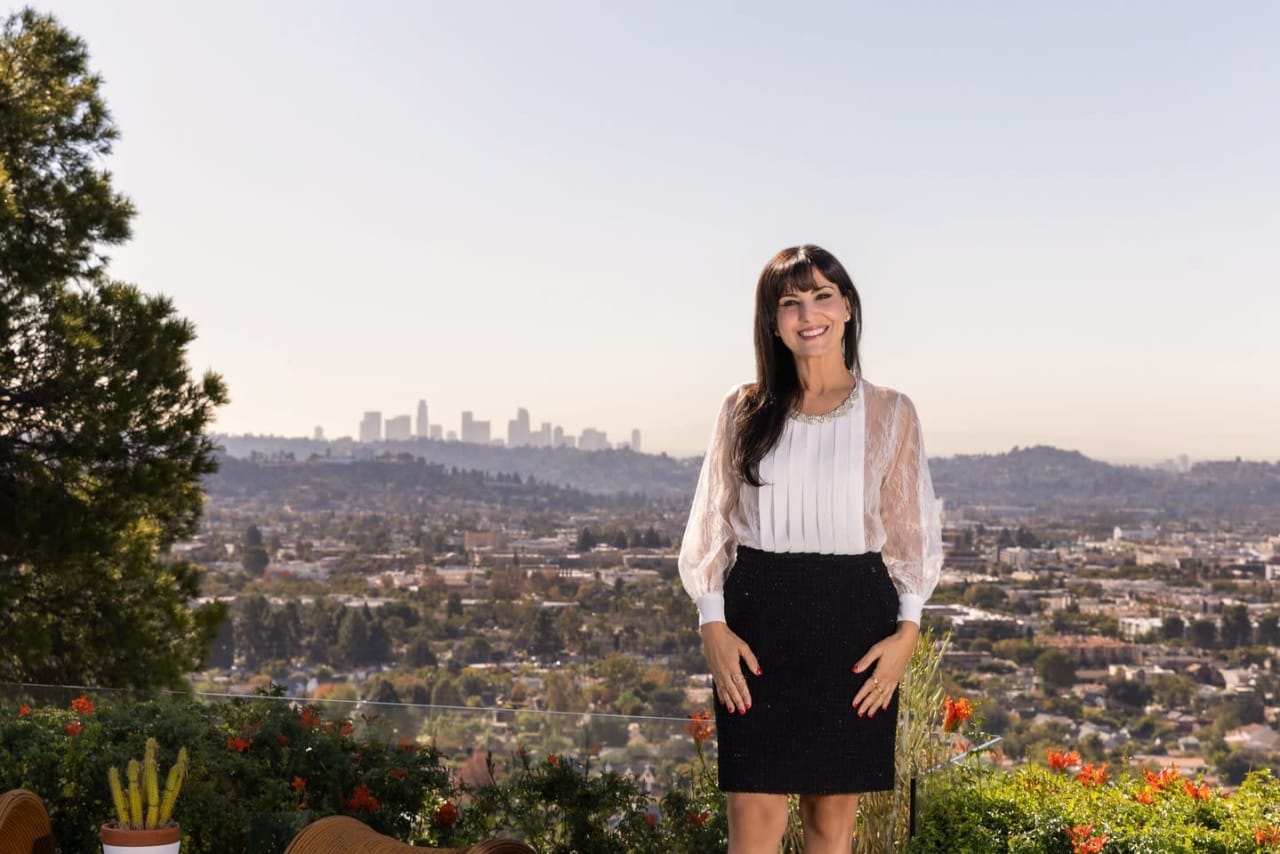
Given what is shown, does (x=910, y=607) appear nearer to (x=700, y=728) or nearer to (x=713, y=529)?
(x=713, y=529)

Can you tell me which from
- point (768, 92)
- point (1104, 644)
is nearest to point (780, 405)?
point (768, 92)

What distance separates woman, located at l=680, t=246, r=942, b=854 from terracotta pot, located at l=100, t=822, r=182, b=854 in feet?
4.82

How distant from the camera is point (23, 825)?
3324mm

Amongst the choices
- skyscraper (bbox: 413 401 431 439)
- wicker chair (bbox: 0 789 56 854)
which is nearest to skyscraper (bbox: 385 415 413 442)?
skyscraper (bbox: 413 401 431 439)

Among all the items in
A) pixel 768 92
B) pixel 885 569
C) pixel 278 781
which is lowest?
pixel 278 781

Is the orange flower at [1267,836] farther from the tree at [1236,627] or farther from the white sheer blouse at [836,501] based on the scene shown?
the tree at [1236,627]

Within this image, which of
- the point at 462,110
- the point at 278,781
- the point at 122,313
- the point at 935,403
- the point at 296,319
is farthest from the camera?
the point at 296,319

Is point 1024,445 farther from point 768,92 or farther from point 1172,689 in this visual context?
point 768,92

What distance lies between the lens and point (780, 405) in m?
2.80

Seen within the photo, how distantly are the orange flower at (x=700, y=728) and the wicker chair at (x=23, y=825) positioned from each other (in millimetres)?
1899

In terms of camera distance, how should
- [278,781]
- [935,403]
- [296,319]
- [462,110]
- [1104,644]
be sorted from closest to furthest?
[278,781]
[1104,644]
[462,110]
[935,403]
[296,319]

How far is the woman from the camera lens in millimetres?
2695

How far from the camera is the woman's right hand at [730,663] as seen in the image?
106 inches

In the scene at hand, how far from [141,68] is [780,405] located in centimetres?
1666
